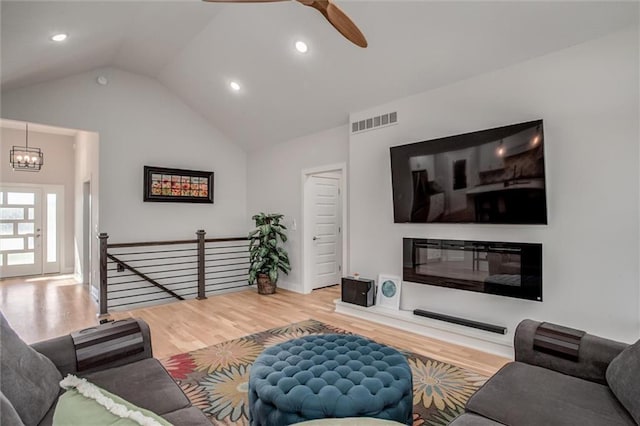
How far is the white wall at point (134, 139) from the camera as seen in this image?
4.77 meters

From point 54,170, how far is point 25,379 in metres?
8.28

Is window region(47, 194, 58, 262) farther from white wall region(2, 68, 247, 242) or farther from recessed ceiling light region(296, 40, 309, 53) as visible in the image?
recessed ceiling light region(296, 40, 309, 53)

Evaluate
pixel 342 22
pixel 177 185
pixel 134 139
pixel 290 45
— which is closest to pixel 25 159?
pixel 134 139

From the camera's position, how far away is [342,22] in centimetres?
229

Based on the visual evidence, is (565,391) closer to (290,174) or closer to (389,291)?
(389,291)

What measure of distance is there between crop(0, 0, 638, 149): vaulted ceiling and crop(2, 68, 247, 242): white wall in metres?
0.26

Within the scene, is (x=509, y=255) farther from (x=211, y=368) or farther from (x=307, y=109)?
(x=307, y=109)

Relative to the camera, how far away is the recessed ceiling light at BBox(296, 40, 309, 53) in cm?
384

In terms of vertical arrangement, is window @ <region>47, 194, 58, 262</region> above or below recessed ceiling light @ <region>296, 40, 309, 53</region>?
below

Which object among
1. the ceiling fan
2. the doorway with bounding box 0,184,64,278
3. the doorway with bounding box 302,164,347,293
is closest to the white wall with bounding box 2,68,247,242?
the doorway with bounding box 302,164,347,293

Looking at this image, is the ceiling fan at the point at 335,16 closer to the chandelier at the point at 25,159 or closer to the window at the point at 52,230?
the chandelier at the point at 25,159

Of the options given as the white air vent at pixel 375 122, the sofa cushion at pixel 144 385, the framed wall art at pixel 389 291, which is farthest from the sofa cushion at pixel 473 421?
the white air vent at pixel 375 122

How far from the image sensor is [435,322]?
11.9 feet

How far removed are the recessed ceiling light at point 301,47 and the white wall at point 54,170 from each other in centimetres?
685
